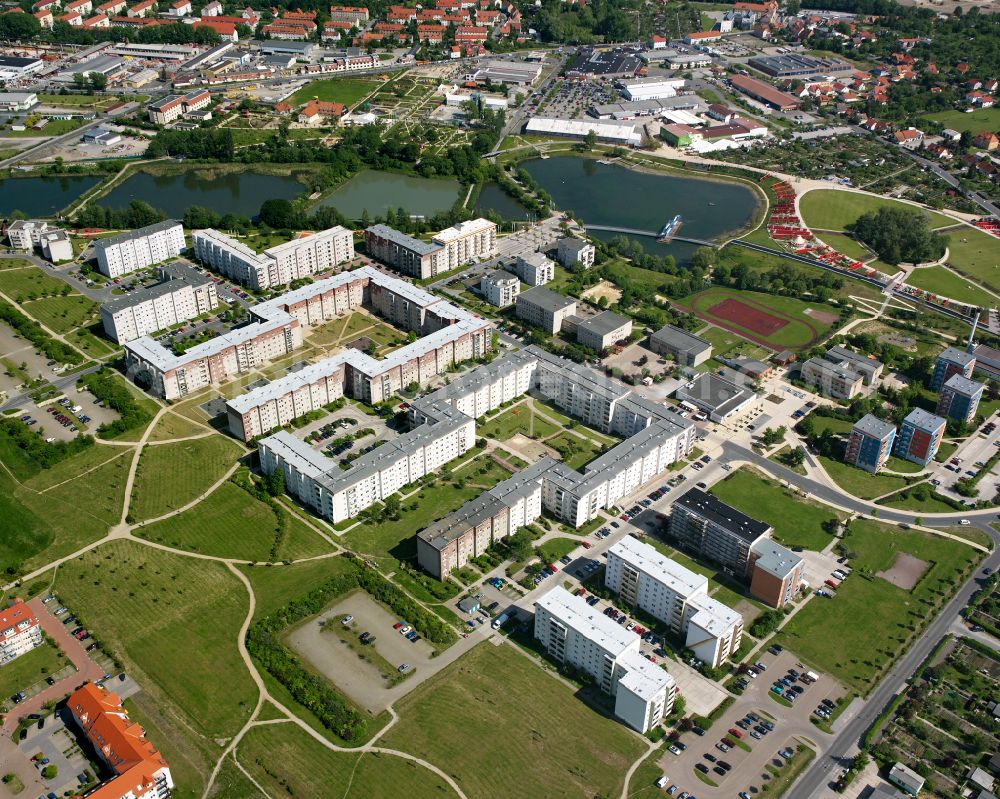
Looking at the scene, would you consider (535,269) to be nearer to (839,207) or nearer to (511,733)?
(839,207)

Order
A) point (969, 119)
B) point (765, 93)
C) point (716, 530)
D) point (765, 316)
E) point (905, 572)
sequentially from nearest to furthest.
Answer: point (716, 530), point (905, 572), point (765, 316), point (969, 119), point (765, 93)

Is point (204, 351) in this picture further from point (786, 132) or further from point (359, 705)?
point (786, 132)

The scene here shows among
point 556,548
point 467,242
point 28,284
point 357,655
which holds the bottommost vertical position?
point 357,655

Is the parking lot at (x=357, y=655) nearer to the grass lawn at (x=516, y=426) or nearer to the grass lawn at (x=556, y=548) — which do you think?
the grass lawn at (x=556, y=548)

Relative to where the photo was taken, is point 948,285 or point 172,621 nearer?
point 172,621

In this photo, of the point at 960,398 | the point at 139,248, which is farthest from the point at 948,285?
the point at 139,248

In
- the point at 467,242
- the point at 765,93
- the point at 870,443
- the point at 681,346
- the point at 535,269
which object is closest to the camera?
the point at 870,443
